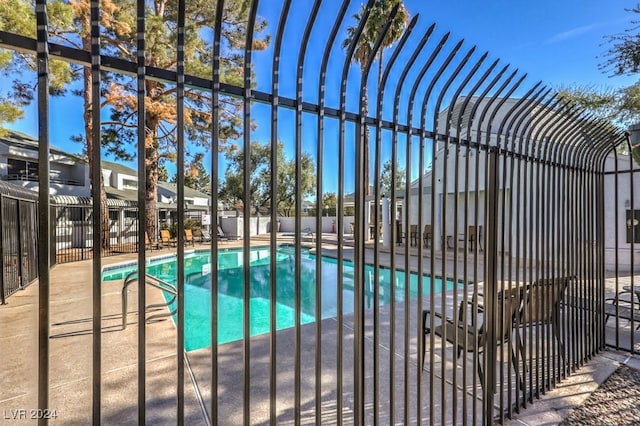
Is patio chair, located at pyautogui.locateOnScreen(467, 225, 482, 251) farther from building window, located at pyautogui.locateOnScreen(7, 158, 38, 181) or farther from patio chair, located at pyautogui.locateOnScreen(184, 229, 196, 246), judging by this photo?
building window, located at pyautogui.locateOnScreen(7, 158, 38, 181)

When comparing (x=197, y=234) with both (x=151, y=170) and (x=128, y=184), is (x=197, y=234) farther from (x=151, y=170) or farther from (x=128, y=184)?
(x=128, y=184)

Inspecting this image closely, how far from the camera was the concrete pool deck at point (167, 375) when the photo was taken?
2441 mm

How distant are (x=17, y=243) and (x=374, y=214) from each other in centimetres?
827

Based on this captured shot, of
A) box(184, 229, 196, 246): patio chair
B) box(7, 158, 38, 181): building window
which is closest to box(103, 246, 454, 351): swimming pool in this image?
box(184, 229, 196, 246): patio chair

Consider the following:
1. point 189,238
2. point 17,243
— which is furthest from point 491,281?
point 189,238

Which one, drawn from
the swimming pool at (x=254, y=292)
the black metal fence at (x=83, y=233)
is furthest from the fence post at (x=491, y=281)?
the black metal fence at (x=83, y=233)

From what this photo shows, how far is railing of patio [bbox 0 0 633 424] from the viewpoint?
1.16 metres

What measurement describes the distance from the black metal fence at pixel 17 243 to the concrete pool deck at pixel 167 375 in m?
2.04

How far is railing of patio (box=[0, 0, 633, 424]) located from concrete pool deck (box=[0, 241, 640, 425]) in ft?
0.11

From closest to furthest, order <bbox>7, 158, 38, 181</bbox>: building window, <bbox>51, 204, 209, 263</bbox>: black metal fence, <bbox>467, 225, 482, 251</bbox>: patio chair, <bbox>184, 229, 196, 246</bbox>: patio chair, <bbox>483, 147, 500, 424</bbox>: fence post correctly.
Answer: <bbox>483, 147, 500, 424</bbox>: fence post
<bbox>467, 225, 482, 251</bbox>: patio chair
<bbox>51, 204, 209, 263</bbox>: black metal fence
<bbox>7, 158, 38, 181</bbox>: building window
<bbox>184, 229, 196, 246</bbox>: patio chair

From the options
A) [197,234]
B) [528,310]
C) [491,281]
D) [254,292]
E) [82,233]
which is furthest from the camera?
[197,234]

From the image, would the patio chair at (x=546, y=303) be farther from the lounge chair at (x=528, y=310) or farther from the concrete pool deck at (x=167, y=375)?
the concrete pool deck at (x=167, y=375)

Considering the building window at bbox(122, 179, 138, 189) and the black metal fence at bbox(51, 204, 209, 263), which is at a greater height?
the building window at bbox(122, 179, 138, 189)

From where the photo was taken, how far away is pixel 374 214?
174 centimetres
